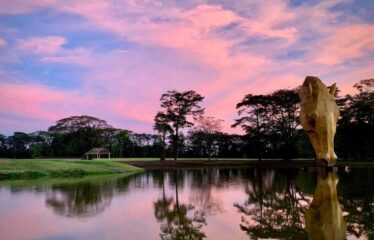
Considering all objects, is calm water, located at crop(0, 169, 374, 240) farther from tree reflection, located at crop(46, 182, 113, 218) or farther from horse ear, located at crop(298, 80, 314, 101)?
horse ear, located at crop(298, 80, 314, 101)

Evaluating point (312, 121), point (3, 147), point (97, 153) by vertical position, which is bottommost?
point (97, 153)

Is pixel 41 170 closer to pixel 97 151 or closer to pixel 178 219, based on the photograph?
pixel 178 219

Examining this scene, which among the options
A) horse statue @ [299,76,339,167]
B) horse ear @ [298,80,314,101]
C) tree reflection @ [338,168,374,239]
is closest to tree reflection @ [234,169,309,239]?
tree reflection @ [338,168,374,239]

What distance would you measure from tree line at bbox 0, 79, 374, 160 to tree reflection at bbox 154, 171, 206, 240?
4142 cm

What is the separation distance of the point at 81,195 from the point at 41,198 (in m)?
1.69

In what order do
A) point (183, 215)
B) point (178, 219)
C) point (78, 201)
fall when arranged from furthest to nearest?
point (78, 201), point (183, 215), point (178, 219)

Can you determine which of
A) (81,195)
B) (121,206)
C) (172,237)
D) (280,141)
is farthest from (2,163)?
(280,141)

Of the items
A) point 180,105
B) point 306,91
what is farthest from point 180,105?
point 306,91

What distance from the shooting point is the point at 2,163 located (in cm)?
2712

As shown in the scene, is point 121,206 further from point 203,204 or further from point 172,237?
Result: point 172,237

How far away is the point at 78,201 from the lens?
14.0m

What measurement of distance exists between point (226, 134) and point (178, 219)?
60.8m

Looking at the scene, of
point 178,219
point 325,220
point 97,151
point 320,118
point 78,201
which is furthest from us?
point 97,151

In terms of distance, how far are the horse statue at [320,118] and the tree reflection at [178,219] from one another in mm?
15070
